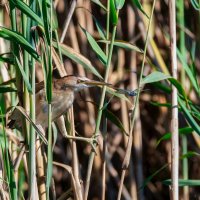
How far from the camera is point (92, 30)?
280 cm

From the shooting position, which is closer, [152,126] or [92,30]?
[92,30]

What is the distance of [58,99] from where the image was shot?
6.56 ft

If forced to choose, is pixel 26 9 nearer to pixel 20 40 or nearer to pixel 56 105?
pixel 20 40

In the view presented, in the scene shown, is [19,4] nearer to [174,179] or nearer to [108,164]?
[174,179]

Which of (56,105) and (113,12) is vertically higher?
(113,12)

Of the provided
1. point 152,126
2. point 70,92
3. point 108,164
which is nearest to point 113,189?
point 108,164

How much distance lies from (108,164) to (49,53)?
57.0 inches

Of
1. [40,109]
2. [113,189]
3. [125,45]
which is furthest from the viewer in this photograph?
[113,189]

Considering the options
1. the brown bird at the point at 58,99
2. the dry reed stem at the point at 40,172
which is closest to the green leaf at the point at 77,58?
the brown bird at the point at 58,99

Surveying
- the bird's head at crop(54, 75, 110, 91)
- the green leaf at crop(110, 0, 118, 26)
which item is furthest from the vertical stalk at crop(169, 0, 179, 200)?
the bird's head at crop(54, 75, 110, 91)

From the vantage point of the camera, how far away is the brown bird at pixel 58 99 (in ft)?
6.33

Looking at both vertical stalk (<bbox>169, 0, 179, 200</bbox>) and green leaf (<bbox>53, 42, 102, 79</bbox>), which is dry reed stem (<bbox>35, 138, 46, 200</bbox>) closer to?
green leaf (<bbox>53, 42, 102, 79</bbox>)

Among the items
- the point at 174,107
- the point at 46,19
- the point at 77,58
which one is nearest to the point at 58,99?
the point at 77,58

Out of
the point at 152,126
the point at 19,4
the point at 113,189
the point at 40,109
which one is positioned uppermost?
the point at 19,4
